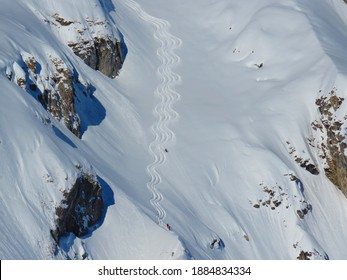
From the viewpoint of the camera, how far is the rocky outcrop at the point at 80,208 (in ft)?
171

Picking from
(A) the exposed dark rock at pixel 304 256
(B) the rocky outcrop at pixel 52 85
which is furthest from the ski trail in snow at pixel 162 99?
(A) the exposed dark rock at pixel 304 256

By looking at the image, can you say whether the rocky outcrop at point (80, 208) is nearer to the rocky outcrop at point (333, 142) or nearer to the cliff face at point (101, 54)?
the cliff face at point (101, 54)

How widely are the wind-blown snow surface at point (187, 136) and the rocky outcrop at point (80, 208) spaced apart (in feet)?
1.49

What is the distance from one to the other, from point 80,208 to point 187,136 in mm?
11788

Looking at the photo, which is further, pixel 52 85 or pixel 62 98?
pixel 62 98

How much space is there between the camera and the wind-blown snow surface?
52.8 metres

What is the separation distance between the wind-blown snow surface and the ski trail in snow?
87mm

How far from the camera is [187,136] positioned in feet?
208

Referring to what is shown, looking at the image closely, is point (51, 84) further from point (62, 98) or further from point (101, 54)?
point (101, 54)

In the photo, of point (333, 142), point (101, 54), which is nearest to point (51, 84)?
point (101, 54)

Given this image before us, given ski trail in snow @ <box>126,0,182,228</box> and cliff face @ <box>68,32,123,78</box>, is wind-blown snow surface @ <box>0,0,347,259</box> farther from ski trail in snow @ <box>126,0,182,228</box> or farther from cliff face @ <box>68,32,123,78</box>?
cliff face @ <box>68,32,123,78</box>

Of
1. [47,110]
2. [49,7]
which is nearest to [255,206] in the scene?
[47,110]

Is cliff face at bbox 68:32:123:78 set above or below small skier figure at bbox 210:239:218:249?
above

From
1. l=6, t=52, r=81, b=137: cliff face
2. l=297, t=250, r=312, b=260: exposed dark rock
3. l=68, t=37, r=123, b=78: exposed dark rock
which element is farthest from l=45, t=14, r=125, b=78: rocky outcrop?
l=297, t=250, r=312, b=260: exposed dark rock
